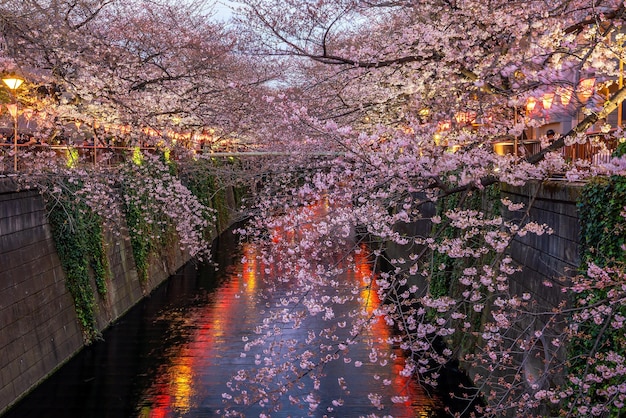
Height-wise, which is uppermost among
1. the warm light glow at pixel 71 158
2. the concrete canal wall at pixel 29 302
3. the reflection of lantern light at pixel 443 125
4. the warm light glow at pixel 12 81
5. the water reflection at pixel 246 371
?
the warm light glow at pixel 12 81

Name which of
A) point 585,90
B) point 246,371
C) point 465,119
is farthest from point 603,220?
point 246,371

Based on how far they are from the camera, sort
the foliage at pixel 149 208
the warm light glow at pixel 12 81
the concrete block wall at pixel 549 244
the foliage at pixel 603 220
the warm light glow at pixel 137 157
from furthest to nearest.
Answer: the warm light glow at pixel 137 157, the foliage at pixel 149 208, the warm light glow at pixel 12 81, the concrete block wall at pixel 549 244, the foliage at pixel 603 220

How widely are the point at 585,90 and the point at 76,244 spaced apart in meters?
11.3

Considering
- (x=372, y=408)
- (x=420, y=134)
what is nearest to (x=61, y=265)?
(x=372, y=408)

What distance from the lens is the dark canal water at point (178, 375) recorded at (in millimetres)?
11836

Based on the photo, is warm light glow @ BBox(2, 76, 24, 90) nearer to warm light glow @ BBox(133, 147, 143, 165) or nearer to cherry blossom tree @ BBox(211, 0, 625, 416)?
cherry blossom tree @ BBox(211, 0, 625, 416)

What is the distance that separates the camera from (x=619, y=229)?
6703mm

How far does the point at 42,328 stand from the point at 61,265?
1.94m

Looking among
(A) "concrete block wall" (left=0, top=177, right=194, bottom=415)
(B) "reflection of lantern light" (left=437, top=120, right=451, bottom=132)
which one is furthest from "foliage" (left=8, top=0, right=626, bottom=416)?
(A) "concrete block wall" (left=0, top=177, right=194, bottom=415)

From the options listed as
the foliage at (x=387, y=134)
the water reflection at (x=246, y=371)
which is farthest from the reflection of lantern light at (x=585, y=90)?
the water reflection at (x=246, y=371)

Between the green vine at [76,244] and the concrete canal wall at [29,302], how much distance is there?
18cm

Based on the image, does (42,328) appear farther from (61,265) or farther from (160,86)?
(160,86)

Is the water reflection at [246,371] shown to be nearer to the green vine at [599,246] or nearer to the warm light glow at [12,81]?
the green vine at [599,246]

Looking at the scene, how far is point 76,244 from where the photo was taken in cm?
1499
